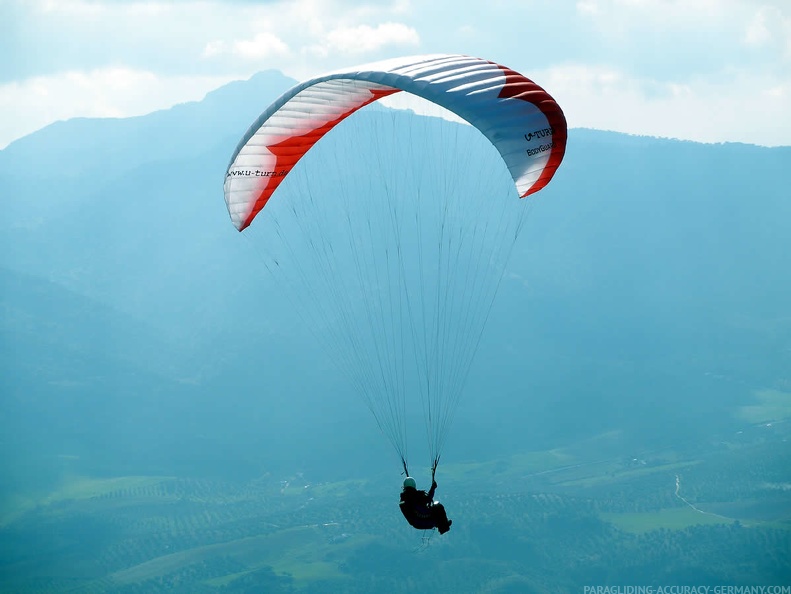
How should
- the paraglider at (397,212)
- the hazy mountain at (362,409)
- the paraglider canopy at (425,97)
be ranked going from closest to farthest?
the paraglider canopy at (425,97) → the paraglider at (397,212) → the hazy mountain at (362,409)

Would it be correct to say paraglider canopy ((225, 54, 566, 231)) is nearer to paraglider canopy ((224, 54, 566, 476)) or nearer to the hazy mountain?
paraglider canopy ((224, 54, 566, 476))

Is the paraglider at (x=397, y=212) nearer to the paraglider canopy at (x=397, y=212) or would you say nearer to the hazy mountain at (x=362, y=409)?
the paraglider canopy at (x=397, y=212)

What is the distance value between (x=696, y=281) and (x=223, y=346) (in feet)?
322

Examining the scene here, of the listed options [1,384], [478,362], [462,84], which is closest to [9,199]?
[1,384]

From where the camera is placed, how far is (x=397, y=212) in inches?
6117

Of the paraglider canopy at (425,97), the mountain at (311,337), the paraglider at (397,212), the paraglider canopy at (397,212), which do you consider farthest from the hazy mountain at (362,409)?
the paraglider canopy at (425,97)

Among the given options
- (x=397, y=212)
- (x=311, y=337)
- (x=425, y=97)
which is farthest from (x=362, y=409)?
(x=425, y=97)

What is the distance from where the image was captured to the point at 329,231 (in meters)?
152

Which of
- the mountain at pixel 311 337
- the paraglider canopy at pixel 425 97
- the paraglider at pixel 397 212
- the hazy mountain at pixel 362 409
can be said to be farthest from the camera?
the mountain at pixel 311 337

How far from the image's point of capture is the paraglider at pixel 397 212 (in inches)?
714

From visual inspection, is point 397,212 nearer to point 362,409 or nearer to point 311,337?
point 311,337

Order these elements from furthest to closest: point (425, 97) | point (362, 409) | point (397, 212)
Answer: point (397, 212)
point (362, 409)
point (425, 97)

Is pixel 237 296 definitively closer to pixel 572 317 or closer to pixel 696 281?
pixel 572 317

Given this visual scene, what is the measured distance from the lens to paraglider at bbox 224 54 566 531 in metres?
18.1
